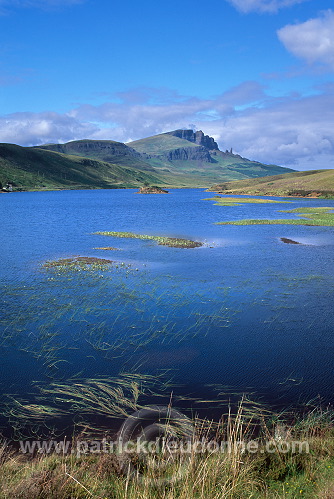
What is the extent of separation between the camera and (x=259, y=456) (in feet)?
36.0

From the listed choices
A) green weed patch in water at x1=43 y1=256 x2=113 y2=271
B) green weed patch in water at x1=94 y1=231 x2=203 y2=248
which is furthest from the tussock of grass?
green weed patch in water at x1=94 y1=231 x2=203 y2=248

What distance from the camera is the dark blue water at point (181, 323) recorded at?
690 inches

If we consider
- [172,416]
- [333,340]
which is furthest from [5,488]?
[333,340]

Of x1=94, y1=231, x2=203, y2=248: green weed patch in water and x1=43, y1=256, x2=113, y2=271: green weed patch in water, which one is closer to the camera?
x1=43, y1=256, x2=113, y2=271: green weed patch in water

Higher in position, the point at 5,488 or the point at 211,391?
the point at 5,488

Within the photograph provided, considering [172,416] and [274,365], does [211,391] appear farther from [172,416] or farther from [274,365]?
[274,365]

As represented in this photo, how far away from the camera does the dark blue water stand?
17.5 metres

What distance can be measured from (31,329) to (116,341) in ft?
18.6

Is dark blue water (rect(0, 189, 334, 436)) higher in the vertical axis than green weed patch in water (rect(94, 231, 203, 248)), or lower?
lower

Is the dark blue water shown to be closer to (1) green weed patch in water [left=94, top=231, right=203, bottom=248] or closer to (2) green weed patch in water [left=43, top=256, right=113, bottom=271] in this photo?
(2) green weed patch in water [left=43, top=256, right=113, bottom=271]

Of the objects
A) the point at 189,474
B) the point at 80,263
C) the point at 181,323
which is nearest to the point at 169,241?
the point at 80,263

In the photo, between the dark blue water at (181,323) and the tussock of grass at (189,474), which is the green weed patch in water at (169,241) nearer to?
the dark blue water at (181,323)

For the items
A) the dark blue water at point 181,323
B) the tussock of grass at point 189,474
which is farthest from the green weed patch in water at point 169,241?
the tussock of grass at point 189,474

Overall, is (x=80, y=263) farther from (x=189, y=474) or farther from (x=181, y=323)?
(x=189, y=474)
